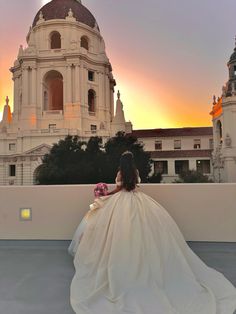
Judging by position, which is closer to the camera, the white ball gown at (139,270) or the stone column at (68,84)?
the white ball gown at (139,270)

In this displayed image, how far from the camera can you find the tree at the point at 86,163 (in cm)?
2758

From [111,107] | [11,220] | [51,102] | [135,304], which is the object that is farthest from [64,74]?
[135,304]

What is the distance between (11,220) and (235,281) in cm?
361

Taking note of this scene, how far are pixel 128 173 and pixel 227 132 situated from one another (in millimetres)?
36827

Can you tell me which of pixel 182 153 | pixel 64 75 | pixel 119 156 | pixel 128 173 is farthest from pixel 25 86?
pixel 128 173

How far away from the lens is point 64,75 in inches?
1678

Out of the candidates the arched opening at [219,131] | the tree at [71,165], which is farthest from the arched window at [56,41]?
the arched opening at [219,131]

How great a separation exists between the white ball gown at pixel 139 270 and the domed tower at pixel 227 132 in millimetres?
34921

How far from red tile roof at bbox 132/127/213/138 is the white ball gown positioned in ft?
145

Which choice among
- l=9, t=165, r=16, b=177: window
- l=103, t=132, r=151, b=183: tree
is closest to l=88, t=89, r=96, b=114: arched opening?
l=9, t=165, r=16, b=177: window

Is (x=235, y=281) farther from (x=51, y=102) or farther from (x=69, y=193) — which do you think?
(x=51, y=102)

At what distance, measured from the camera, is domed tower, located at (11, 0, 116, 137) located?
40.8 metres

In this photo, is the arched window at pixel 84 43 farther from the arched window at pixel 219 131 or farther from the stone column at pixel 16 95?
the arched window at pixel 219 131

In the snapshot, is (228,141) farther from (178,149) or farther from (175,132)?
(175,132)
